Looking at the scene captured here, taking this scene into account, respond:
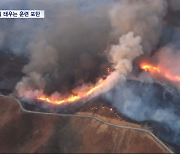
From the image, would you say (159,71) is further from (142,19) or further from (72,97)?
(72,97)

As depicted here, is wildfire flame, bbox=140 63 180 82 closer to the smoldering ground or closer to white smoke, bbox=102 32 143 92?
the smoldering ground

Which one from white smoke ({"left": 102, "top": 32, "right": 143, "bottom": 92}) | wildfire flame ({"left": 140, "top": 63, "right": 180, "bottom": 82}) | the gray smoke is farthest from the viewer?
the gray smoke

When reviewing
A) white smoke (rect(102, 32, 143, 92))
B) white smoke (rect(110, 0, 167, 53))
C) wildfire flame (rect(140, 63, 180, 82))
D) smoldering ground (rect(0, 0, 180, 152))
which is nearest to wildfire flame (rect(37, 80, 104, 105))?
smoldering ground (rect(0, 0, 180, 152))

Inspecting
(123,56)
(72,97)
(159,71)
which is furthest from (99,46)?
(72,97)

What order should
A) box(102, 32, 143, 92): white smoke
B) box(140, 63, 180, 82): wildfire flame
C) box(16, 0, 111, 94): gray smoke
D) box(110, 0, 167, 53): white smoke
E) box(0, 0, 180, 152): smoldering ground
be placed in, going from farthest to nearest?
box(110, 0, 167, 53): white smoke, box(16, 0, 111, 94): gray smoke, box(140, 63, 180, 82): wildfire flame, box(102, 32, 143, 92): white smoke, box(0, 0, 180, 152): smoldering ground

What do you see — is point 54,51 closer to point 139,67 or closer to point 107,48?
point 107,48

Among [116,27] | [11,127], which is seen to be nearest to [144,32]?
[116,27]

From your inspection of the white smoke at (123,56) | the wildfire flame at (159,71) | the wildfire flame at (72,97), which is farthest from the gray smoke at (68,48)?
the wildfire flame at (159,71)

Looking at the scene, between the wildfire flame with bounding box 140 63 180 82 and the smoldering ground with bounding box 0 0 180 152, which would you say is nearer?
the smoldering ground with bounding box 0 0 180 152

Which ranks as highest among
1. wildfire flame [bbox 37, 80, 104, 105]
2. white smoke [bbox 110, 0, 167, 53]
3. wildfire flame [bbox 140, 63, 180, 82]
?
Result: white smoke [bbox 110, 0, 167, 53]
